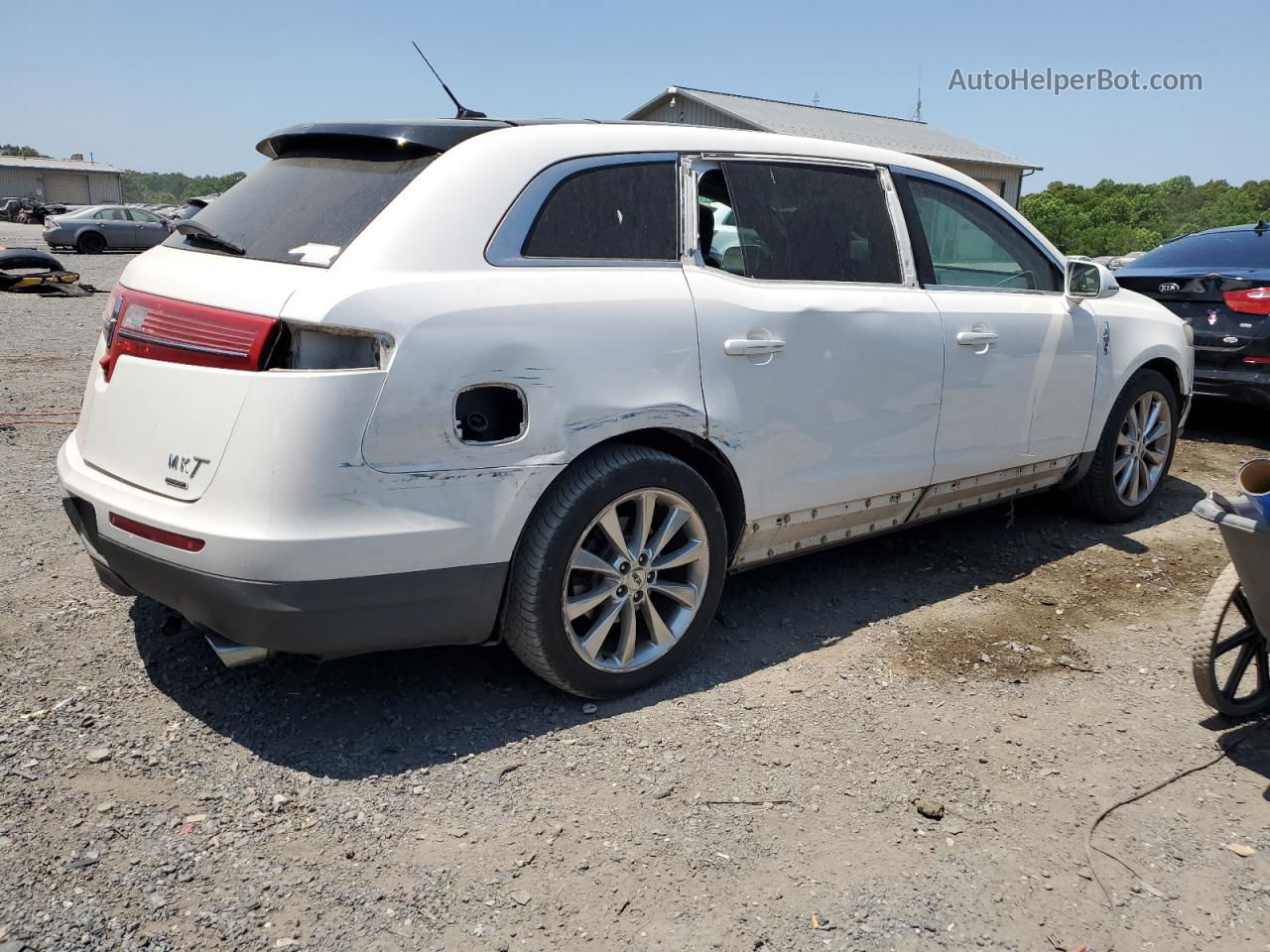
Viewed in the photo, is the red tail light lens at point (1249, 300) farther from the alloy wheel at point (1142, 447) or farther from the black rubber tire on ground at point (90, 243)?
the black rubber tire on ground at point (90, 243)

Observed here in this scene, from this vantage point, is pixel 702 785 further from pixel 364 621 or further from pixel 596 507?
pixel 364 621

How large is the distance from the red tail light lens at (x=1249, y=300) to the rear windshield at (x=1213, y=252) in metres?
0.40

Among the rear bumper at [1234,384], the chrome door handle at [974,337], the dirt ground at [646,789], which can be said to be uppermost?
the chrome door handle at [974,337]

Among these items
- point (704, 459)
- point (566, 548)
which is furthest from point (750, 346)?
point (566, 548)

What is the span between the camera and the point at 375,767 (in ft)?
10.2

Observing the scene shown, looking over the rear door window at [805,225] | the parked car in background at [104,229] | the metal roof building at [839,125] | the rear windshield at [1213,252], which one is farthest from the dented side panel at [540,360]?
the parked car in background at [104,229]

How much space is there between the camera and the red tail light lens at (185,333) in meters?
2.81

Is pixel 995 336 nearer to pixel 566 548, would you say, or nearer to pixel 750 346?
pixel 750 346

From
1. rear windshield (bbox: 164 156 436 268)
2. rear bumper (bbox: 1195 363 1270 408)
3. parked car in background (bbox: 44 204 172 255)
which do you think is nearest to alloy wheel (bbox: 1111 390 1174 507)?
rear bumper (bbox: 1195 363 1270 408)

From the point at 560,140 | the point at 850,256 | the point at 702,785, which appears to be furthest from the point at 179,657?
the point at 850,256

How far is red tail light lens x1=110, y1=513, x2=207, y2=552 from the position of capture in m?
2.85

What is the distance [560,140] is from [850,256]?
4.39ft

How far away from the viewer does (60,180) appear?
77.8 meters

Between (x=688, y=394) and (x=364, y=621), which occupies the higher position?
(x=688, y=394)
